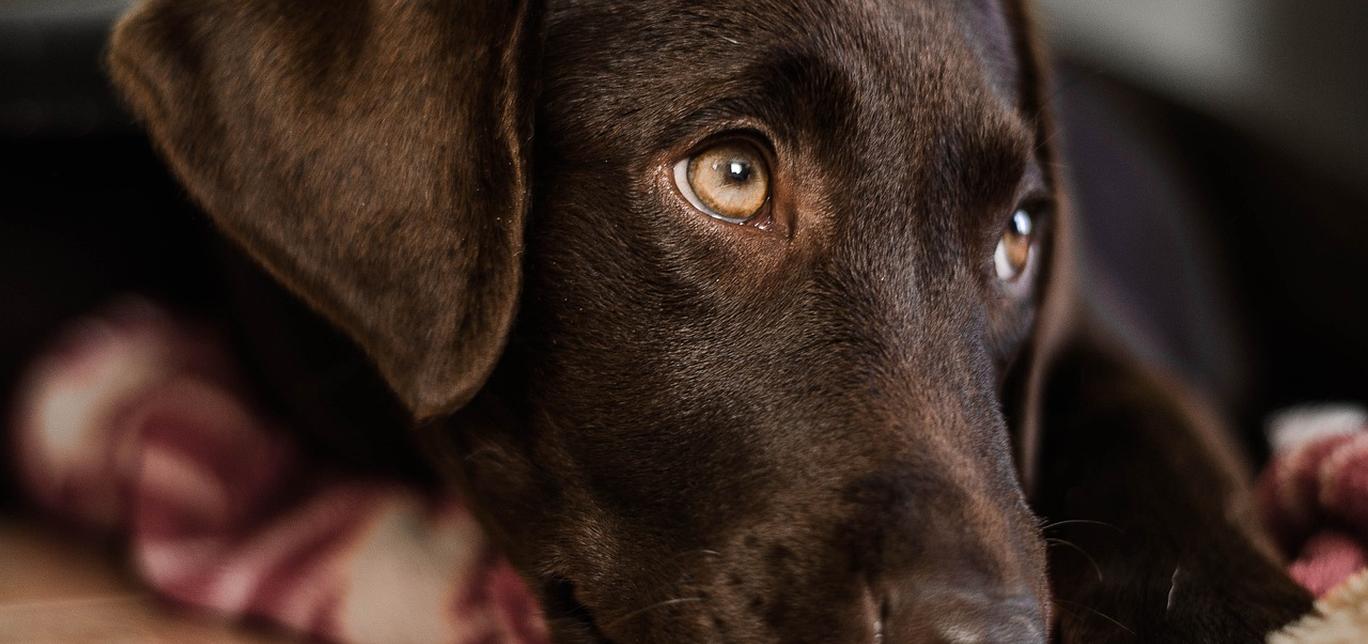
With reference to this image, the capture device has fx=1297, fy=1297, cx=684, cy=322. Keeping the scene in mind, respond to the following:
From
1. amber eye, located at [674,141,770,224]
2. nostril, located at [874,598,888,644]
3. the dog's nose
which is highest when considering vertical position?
amber eye, located at [674,141,770,224]

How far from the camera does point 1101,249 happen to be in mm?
2424

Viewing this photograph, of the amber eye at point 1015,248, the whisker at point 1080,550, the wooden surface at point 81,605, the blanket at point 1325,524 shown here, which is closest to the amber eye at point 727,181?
the amber eye at point 1015,248

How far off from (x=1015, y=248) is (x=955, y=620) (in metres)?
0.60

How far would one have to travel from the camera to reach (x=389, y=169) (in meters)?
1.12

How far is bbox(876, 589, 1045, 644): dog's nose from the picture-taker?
0.93 meters

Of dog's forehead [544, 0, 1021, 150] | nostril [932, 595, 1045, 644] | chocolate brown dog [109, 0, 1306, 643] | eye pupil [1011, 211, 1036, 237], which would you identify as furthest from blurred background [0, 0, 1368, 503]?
nostril [932, 595, 1045, 644]

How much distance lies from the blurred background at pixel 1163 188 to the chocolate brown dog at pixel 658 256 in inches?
25.2

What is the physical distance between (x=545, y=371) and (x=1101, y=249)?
5.02ft

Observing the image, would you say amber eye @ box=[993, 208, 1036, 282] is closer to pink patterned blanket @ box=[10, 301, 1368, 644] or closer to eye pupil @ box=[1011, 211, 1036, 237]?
eye pupil @ box=[1011, 211, 1036, 237]

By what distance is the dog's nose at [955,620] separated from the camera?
0.93 m

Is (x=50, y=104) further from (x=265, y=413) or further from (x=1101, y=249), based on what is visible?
(x=1101, y=249)

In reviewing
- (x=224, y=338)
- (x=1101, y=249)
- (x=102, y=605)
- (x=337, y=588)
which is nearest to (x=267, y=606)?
(x=337, y=588)

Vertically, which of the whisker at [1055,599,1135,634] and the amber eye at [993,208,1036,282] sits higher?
the amber eye at [993,208,1036,282]

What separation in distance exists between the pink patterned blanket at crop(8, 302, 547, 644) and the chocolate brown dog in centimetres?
29
